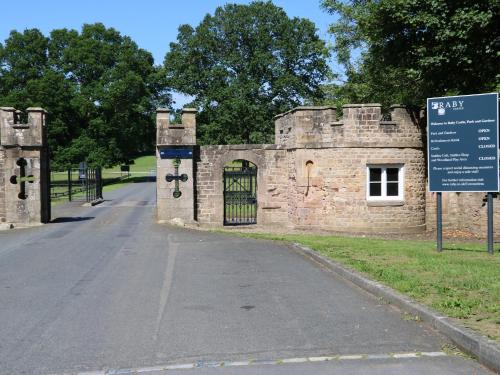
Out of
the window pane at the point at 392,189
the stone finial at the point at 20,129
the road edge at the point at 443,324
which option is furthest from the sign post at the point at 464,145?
the stone finial at the point at 20,129

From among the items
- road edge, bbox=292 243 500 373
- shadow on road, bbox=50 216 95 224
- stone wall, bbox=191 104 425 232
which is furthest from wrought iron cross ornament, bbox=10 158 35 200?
road edge, bbox=292 243 500 373

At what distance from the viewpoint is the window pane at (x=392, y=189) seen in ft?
64.5

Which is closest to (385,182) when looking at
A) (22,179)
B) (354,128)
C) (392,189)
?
(392,189)

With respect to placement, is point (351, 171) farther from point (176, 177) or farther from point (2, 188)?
point (2, 188)

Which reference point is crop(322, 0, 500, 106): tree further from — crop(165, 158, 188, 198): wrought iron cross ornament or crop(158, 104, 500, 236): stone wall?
crop(165, 158, 188, 198): wrought iron cross ornament

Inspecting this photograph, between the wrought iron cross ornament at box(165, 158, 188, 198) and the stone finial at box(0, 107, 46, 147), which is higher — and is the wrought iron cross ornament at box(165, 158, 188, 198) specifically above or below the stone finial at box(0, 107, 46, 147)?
below

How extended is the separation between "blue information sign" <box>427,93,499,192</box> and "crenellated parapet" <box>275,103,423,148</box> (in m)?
6.19

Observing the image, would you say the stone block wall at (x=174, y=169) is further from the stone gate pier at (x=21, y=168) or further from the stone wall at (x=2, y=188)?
the stone wall at (x=2, y=188)

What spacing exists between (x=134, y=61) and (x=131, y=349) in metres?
53.7

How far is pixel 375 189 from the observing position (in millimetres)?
19594

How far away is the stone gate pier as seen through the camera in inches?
763

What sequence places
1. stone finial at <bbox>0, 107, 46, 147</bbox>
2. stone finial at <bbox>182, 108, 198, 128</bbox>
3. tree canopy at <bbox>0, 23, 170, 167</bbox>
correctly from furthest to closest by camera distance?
tree canopy at <bbox>0, 23, 170, 167</bbox>
stone finial at <bbox>182, 108, 198, 128</bbox>
stone finial at <bbox>0, 107, 46, 147</bbox>

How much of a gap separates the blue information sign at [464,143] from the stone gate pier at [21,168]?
1314cm

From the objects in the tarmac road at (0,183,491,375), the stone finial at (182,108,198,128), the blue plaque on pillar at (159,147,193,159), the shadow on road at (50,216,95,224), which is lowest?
the tarmac road at (0,183,491,375)
